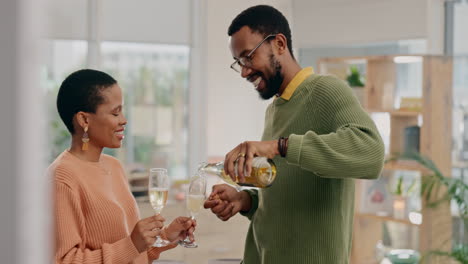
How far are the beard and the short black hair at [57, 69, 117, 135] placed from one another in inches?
16.9

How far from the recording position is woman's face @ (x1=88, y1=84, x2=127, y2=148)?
5.82 feet

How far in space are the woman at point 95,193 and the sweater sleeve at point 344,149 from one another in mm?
419

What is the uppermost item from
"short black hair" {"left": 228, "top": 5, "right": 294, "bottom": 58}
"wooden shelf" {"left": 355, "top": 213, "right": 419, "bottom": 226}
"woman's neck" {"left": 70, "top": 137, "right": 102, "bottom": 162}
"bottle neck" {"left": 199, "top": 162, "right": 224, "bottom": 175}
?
"short black hair" {"left": 228, "top": 5, "right": 294, "bottom": 58}

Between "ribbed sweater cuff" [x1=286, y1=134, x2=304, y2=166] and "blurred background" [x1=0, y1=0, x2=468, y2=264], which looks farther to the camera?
"blurred background" [x1=0, y1=0, x2=468, y2=264]

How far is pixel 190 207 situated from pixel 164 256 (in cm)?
258

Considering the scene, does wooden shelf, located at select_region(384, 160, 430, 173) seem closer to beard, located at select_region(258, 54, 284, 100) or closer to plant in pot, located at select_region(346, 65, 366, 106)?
plant in pot, located at select_region(346, 65, 366, 106)

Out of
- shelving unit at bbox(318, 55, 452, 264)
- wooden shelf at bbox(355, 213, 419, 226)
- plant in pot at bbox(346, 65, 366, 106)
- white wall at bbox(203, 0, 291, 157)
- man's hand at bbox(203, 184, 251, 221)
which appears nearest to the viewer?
man's hand at bbox(203, 184, 251, 221)

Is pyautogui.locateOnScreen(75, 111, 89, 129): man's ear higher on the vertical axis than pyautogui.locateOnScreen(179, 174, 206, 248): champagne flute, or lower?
higher

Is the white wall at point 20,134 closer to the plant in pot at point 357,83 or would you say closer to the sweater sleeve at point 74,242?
the sweater sleeve at point 74,242

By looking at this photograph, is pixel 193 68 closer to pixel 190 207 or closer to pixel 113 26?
pixel 113 26

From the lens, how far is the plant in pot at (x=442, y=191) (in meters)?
4.59

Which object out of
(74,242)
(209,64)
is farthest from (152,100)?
(74,242)

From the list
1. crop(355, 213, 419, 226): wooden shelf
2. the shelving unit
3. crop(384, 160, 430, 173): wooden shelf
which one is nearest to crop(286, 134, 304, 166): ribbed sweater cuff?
the shelving unit

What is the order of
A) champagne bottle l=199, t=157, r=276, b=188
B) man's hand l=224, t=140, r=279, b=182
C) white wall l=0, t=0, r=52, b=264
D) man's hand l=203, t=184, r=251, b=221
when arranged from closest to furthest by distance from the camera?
1. white wall l=0, t=0, r=52, b=264
2. man's hand l=224, t=140, r=279, b=182
3. champagne bottle l=199, t=157, r=276, b=188
4. man's hand l=203, t=184, r=251, b=221
